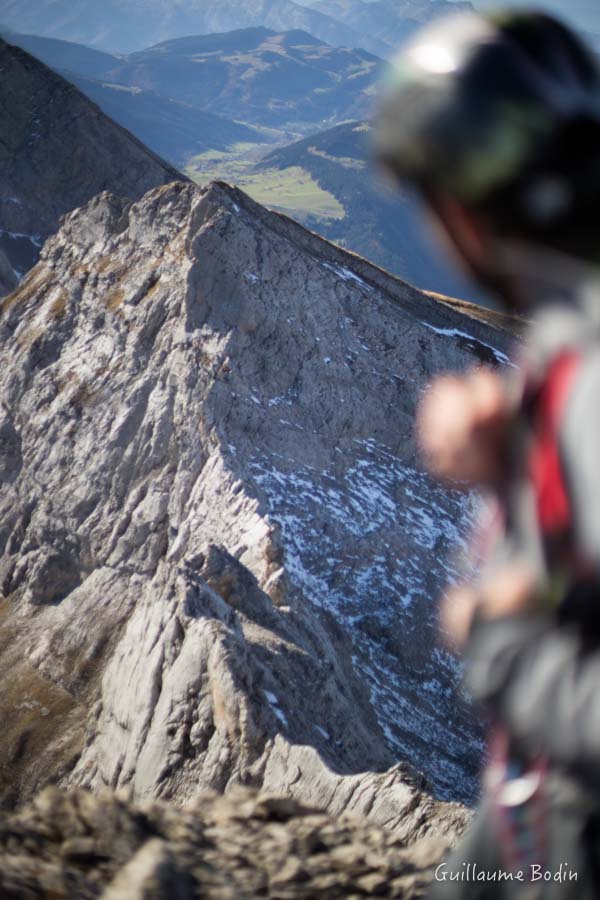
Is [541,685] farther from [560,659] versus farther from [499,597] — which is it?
[499,597]

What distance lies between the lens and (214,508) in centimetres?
2842

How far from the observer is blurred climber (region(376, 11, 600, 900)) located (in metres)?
2.08

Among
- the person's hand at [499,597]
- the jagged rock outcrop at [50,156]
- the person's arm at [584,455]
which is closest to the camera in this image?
the person's arm at [584,455]

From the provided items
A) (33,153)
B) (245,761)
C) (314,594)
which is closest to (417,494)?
(314,594)

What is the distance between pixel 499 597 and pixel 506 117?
1.25 meters

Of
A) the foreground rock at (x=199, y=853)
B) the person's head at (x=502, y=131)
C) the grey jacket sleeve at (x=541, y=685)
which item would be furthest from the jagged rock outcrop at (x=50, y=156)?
the grey jacket sleeve at (x=541, y=685)

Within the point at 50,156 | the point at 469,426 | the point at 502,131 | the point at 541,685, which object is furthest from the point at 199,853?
the point at 50,156

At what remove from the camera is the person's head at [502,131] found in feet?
6.81

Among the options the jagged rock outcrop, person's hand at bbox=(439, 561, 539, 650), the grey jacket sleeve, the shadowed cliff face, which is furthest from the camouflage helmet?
A: the jagged rock outcrop

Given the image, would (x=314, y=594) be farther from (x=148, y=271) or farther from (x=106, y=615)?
(x=148, y=271)

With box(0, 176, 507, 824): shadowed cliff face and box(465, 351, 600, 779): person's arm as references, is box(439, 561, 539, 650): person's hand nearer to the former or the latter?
box(465, 351, 600, 779): person's arm

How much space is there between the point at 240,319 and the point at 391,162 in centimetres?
3120

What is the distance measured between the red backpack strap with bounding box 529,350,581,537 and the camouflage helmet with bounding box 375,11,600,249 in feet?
1.18

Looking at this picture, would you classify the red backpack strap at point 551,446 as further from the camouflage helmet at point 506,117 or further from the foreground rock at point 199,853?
the foreground rock at point 199,853
